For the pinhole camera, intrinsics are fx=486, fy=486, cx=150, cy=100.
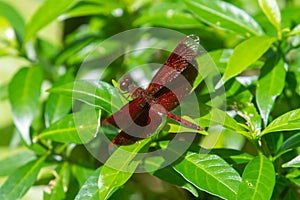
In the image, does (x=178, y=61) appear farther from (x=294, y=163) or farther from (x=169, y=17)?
→ (x=169, y=17)

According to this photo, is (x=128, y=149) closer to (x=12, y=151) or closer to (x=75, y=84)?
(x=75, y=84)

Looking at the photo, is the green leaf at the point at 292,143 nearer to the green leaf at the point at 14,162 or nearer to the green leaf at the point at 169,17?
the green leaf at the point at 169,17

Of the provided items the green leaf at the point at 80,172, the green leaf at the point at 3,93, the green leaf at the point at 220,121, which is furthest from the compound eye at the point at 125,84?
the green leaf at the point at 3,93

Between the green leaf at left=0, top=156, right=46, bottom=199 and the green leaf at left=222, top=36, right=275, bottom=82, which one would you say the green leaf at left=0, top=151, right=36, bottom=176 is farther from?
the green leaf at left=222, top=36, right=275, bottom=82

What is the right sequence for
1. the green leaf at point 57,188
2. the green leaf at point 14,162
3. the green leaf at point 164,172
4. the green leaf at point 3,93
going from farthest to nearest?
1. the green leaf at point 3,93
2. the green leaf at point 14,162
3. the green leaf at point 57,188
4. the green leaf at point 164,172

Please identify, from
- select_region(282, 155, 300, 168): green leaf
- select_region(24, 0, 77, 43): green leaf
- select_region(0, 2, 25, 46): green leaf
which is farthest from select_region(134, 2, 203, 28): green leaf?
select_region(282, 155, 300, 168): green leaf

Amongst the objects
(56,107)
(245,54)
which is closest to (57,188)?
A: (56,107)

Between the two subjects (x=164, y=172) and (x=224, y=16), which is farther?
(x=224, y=16)
